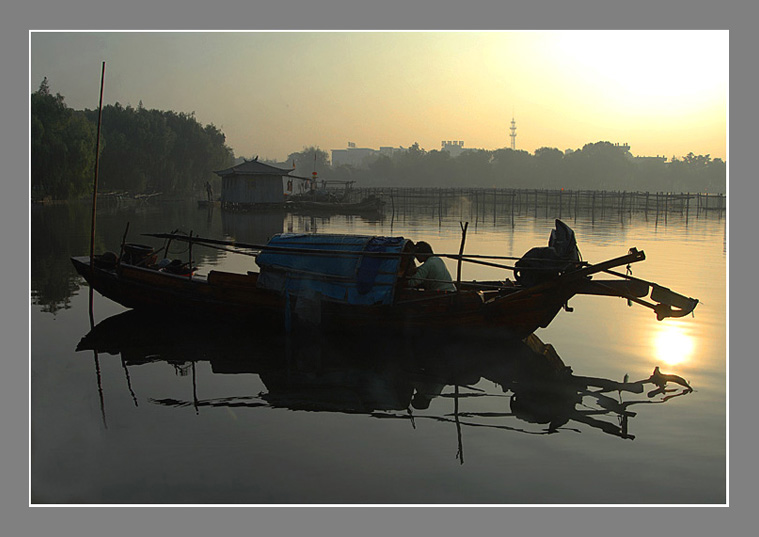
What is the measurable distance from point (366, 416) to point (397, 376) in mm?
1727

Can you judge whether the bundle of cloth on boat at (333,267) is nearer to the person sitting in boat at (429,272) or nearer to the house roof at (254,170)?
the person sitting in boat at (429,272)

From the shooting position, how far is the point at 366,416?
315 inches

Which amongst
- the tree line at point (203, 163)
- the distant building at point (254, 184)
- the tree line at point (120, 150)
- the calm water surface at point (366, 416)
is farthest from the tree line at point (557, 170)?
the calm water surface at point (366, 416)

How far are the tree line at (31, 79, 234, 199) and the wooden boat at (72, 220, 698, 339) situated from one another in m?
35.1

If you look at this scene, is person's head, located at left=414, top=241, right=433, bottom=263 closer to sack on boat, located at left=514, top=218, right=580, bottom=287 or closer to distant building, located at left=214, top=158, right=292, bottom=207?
sack on boat, located at left=514, top=218, right=580, bottom=287

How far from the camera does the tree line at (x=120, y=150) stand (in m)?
43.8

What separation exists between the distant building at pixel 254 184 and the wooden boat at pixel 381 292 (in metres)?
39.6

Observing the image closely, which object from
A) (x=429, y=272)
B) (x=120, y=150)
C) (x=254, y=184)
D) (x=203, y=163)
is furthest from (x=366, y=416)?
(x=203, y=163)

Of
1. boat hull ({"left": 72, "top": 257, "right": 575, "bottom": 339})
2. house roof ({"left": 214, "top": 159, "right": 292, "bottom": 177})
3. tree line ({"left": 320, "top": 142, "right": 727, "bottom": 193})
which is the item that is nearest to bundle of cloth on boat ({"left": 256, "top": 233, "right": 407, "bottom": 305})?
boat hull ({"left": 72, "top": 257, "right": 575, "bottom": 339})

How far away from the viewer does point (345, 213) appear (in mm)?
55625

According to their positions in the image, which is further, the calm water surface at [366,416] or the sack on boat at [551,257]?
the sack on boat at [551,257]

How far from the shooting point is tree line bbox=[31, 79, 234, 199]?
43.8m

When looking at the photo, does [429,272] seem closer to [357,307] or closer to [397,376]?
[357,307]
